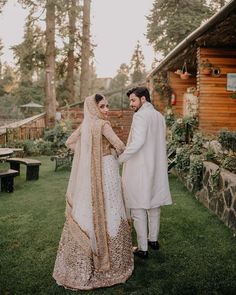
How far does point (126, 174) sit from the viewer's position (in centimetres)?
478

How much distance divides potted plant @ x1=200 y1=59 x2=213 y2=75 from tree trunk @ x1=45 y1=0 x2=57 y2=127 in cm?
1017

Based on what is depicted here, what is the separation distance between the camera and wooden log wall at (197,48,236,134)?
11117 millimetres

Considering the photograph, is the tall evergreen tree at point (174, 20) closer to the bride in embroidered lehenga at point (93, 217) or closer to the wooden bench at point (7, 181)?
the wooden bench at point (7, 181)

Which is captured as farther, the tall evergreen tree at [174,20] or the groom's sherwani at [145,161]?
the tall evergreen tree at [174,20]

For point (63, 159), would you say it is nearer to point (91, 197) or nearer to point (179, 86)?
point (179, 86)

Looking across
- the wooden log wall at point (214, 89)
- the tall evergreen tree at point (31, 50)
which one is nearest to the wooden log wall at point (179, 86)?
the wooden log wall at point (214, 89)

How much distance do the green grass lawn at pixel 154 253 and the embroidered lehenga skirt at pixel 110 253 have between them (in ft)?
0.34

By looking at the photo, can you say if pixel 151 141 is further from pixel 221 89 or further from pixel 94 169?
pixel 221 89

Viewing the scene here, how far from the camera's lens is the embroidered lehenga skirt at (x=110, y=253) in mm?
3990

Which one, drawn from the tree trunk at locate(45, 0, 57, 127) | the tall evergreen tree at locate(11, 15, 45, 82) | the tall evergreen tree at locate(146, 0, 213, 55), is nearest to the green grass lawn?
the tree trunk at locate(45, 0, 57, 127)

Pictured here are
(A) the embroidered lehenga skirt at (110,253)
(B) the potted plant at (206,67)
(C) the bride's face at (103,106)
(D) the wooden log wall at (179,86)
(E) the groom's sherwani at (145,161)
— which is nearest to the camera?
(A) the embroidered lehenga skirt at (110,253)

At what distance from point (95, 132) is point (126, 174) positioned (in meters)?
0.95

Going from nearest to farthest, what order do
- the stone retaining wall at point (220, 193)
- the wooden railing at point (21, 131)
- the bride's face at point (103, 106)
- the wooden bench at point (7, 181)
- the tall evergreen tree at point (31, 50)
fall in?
the bride's face at point (103, 106) < the stone retaining wall at point (220, 193) < the wooden bench at point (7, 181) < the wooden railing at point (21, 131) < the tall evergreen tree at point (31, 50)

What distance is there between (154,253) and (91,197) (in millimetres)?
1567
